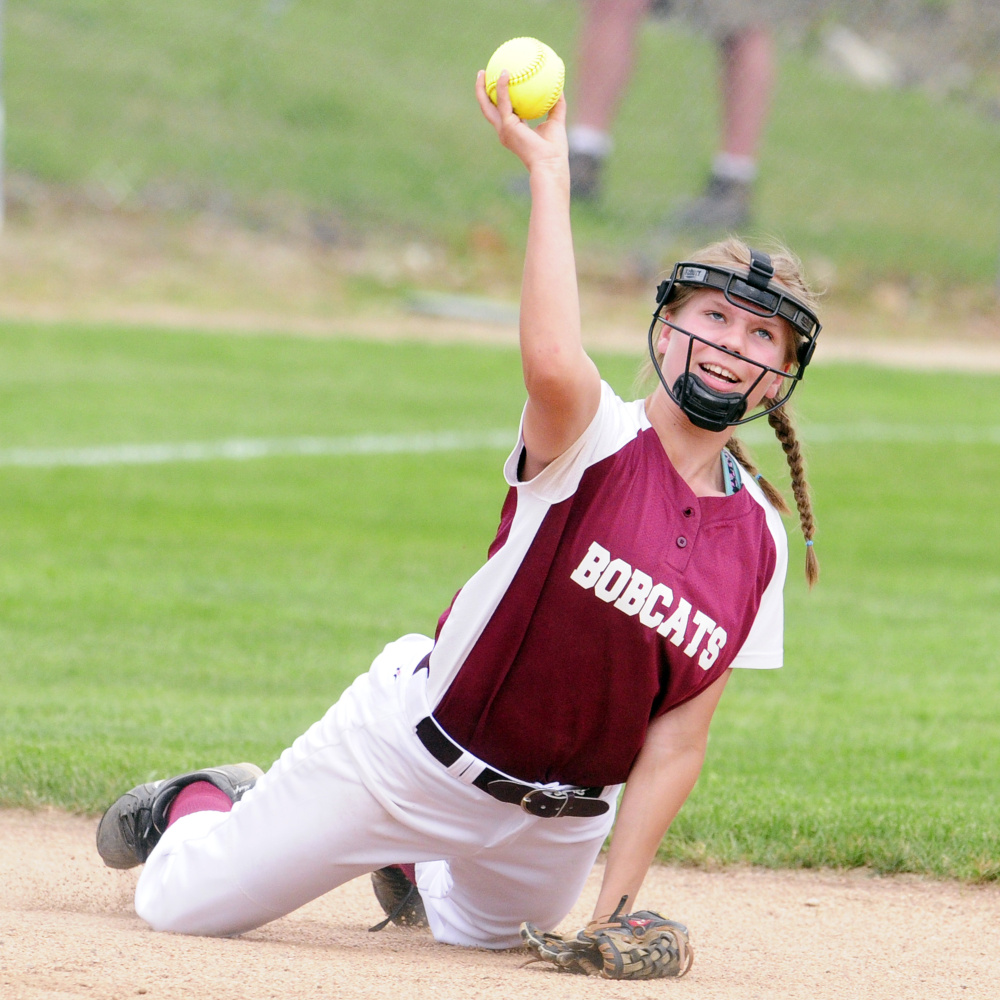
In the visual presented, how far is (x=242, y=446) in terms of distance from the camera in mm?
10422

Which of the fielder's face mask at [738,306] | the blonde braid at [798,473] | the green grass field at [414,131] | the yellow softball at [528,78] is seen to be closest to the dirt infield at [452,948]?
the blonde braid at [798,473]

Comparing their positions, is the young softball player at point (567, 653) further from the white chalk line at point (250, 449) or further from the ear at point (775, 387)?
the white chalk line at point (250, 449)

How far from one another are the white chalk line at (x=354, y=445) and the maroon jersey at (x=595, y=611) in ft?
22.1

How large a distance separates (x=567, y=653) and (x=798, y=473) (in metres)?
0.73

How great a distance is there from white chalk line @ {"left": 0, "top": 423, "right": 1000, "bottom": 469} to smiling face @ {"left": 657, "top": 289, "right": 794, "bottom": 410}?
6.64 metres

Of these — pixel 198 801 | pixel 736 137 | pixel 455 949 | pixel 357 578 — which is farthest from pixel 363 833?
pixel 736 137

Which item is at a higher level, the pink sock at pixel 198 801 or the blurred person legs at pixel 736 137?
the blurred person legs at pixel 736 137

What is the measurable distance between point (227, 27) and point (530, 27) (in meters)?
3.50

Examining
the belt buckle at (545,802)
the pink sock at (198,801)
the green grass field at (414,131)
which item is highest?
the green grass field at (414,131)

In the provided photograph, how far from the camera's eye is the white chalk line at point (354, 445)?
971cm

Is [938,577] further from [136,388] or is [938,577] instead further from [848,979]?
[136,388]

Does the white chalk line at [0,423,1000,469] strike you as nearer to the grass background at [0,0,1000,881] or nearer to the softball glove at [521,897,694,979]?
the grass background at [0,0,1000,881]

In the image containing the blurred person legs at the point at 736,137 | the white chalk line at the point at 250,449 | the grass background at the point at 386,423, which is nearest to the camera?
the grass background at the point at 386,423

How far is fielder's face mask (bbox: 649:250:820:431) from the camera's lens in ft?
9.95
